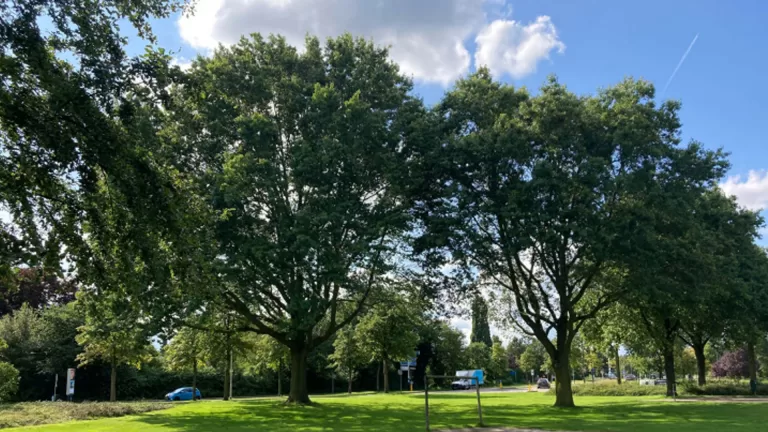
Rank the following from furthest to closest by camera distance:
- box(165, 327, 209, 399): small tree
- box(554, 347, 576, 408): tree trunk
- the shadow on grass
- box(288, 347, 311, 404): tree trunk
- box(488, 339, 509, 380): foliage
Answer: box(488, 339, 509, 380): foliage
box(165, 327, 209, 399): small tree
box(288, 347, 311, 404): tree trunk
box(554, 347, 576, 408): tree trunk
the shadow on grass

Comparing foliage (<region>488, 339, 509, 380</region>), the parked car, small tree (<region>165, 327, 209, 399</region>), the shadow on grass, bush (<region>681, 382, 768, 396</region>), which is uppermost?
small tree (<region>165, 327, 209, 399</region>)

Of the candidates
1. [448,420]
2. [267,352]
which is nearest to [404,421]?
[448,420]

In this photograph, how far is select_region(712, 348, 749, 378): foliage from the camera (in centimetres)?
7300

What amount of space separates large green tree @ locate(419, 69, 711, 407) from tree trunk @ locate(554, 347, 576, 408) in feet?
1.19

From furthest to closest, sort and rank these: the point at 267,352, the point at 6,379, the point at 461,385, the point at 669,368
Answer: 1. the point at 461,385
2. the point at 267,352
3. the point at 669,368
4. the point at 6,379

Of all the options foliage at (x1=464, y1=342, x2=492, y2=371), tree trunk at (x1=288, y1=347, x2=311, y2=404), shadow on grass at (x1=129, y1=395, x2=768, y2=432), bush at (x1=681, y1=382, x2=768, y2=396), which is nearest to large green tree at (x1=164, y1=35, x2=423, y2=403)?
tree trunk at (x1=288, y1=347, x2=311, y2=404)

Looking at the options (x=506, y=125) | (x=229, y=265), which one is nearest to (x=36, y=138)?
(x=229, y=265)

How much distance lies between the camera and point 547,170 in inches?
885

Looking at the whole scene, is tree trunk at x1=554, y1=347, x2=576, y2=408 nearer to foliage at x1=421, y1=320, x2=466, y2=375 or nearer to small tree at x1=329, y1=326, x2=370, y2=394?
small tree at x1=329, y1=326, x2=370, y2=394

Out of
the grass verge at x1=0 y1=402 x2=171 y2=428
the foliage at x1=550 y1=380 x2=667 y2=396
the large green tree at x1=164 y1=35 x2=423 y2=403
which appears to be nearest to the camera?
the grass verge at x1=0 y1=402 x2=171 y2=428

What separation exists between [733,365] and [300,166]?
77104mm

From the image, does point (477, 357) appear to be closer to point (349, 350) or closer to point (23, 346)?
point (349, 350)

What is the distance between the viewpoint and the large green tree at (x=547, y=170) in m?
22.9

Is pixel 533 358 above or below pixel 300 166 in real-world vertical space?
below
